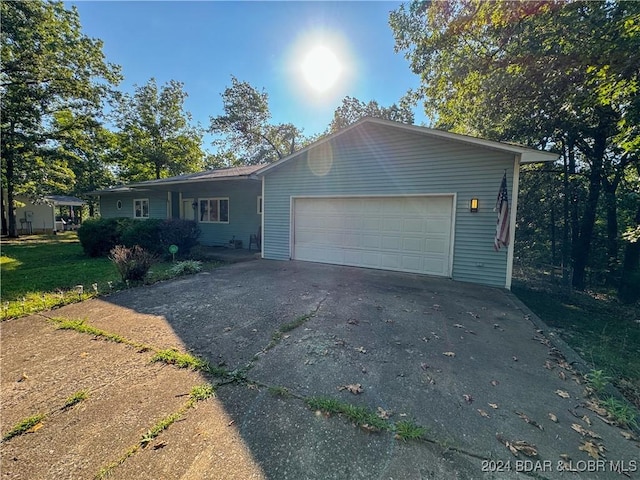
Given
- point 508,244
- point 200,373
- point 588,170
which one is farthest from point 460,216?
point 200,373

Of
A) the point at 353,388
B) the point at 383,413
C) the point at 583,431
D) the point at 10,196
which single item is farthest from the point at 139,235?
the point at 10,196

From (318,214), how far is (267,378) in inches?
256

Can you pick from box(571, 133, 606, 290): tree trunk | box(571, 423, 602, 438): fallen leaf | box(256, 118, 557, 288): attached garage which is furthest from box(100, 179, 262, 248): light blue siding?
box(571, 133, 606, 290): tree trunk

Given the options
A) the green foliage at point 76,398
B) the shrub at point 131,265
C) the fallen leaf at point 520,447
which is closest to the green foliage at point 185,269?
the shrub at point 131,265

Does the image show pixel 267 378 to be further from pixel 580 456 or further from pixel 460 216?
pixel 460 216

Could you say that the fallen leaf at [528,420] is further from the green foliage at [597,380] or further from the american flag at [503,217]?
the american flag at [503,217]

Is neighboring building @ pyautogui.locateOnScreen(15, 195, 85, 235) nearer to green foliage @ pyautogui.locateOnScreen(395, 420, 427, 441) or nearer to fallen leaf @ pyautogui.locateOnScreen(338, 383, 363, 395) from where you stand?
fallen leaf @ pyautogui.locateOnScreen(338, 383, 363, 395)

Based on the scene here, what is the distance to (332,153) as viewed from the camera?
843cm

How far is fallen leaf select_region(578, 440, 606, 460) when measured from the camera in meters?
1.97

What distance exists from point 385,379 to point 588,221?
9696mm

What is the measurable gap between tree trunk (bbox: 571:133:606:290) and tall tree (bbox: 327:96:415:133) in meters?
16.8

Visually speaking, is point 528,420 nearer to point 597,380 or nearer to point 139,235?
point 597,380

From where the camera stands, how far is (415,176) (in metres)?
7.32

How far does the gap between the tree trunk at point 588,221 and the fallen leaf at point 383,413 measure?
992 centimetres
